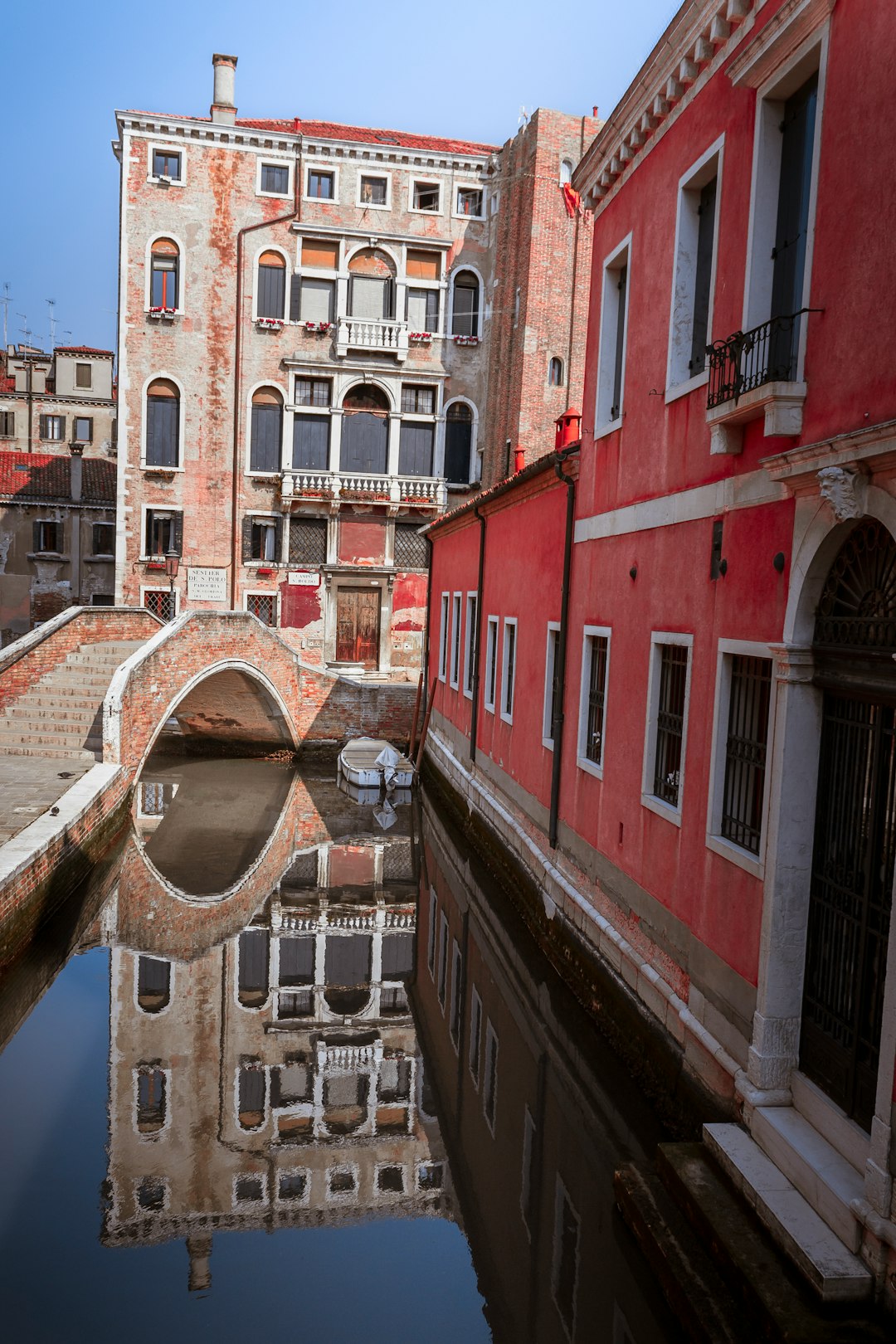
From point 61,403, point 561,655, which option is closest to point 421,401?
point 61,403

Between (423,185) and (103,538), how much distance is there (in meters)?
11.8

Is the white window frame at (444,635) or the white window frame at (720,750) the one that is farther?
the white window frame at (444,635)

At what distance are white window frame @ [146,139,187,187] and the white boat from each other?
43.0ft

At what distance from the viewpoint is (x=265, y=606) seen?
23156 millimetres

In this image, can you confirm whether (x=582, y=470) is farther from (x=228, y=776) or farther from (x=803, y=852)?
(x=228, y=776)

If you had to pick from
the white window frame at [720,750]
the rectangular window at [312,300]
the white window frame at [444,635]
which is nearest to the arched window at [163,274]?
the rectangular window at [312,300]

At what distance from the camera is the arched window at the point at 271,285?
2262cm

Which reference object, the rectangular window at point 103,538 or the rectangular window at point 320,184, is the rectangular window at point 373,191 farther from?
the rectangular window at point 103,538

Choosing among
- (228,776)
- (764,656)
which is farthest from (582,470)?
(228,776)

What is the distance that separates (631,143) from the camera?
7.19 metres

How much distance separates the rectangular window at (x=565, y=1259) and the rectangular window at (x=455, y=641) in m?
10.1

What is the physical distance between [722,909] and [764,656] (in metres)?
1.39

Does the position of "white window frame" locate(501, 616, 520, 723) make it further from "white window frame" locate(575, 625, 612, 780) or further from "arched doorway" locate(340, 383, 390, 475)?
"arched doorway" locate(340, 383, 390, 475)

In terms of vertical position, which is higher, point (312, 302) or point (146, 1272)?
point (312, 302)
